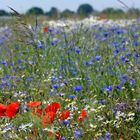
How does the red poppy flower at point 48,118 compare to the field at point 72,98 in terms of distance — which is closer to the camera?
the red poppy flower at point 48,118

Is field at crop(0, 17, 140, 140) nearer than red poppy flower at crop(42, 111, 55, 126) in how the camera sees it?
No

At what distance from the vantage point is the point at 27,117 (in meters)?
2.27

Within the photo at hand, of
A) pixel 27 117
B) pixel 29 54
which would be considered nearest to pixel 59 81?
pixel 27 117

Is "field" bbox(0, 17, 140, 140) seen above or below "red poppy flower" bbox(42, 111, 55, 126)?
below

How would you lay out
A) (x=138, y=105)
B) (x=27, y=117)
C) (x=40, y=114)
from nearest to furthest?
(x=27, y=117) → (x=40, y=114) → (x=138, y=105)

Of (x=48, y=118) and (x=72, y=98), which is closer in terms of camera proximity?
(x=48, y=118)

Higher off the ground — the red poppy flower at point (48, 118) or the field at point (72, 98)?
the red poppy flower at point (48, 118)

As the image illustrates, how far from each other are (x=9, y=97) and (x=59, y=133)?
1124mm

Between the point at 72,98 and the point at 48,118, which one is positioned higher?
the point at 48,118

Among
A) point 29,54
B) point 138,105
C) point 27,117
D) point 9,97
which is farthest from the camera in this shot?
point 29,54

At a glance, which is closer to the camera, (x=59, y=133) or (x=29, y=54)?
(x=59, y=133)

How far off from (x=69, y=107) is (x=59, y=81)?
758mm

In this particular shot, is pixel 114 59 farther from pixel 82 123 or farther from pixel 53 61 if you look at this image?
pixel 82 123

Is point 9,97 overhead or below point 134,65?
below
